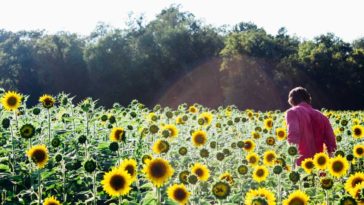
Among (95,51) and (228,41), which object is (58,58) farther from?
(228,41)

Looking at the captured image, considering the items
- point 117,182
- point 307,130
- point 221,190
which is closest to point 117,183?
point 117,182

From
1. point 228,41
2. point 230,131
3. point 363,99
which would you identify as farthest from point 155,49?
point 230,131

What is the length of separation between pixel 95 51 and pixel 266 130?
39.1 meters

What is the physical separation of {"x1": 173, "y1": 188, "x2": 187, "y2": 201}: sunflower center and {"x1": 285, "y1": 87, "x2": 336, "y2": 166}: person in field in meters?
3.50

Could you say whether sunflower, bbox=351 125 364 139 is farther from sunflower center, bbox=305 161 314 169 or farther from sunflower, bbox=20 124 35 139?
sunflower, bbox=20 124 35 139

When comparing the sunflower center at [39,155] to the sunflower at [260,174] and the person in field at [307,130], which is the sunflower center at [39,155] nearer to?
the sunflower at [260,174]

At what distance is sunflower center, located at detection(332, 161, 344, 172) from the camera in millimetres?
4840

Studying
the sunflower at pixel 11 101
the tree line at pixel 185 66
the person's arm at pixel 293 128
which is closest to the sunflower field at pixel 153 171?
the sunflower at pixel 11 101

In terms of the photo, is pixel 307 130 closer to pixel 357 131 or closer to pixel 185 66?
pixel 357 131

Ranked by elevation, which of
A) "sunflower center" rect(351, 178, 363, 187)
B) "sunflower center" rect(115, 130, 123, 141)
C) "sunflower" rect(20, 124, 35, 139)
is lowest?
"sunflower center" rect(351, 178, 363, 187)

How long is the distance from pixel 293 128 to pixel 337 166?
2120 millimetres

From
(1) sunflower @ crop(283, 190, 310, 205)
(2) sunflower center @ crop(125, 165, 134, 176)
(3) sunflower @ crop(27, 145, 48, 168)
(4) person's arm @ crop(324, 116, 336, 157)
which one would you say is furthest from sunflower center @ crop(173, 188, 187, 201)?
(4) person's arm @ crop(324, 116, 336, 157)

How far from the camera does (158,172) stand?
12.1ft

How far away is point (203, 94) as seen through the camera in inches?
1727
